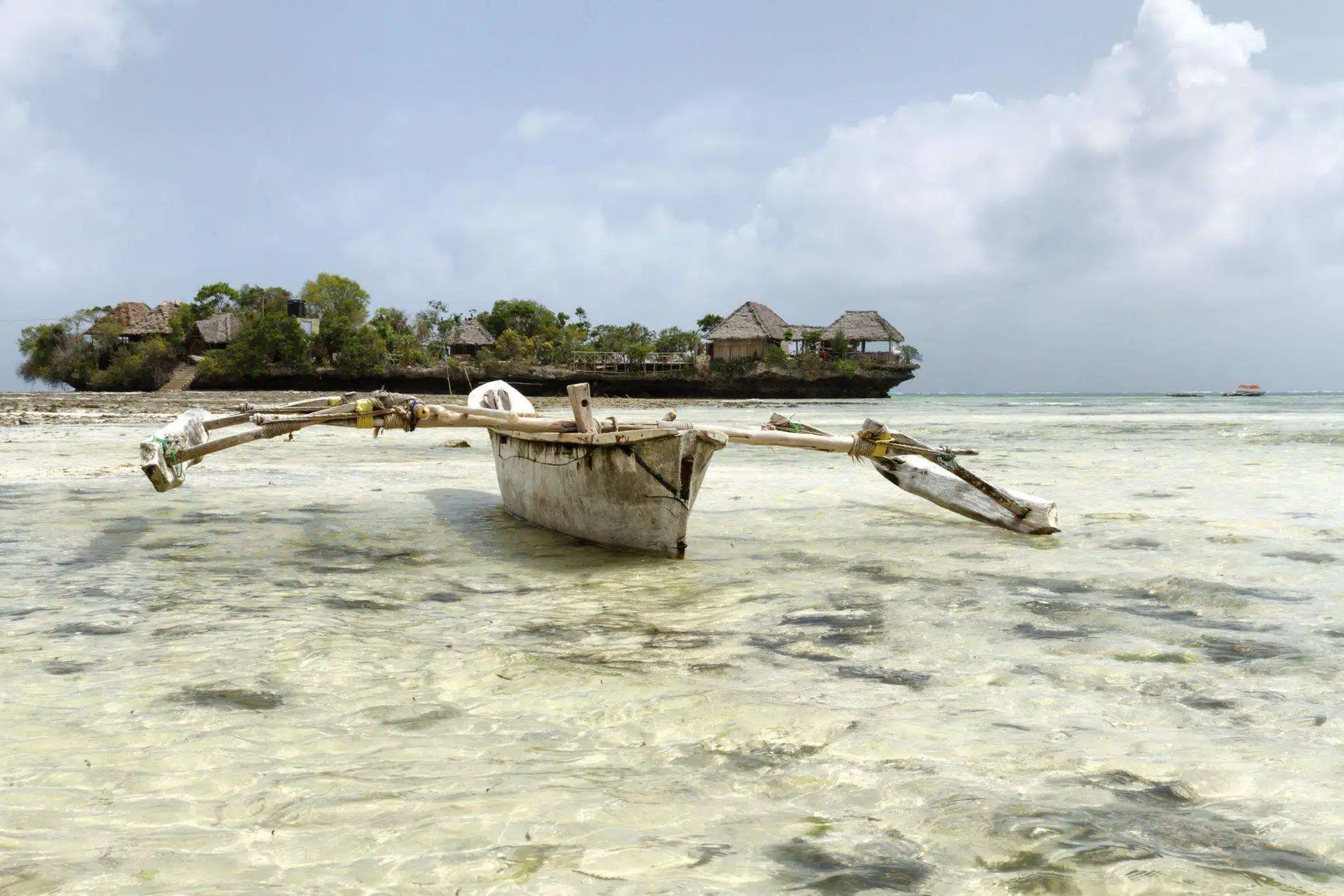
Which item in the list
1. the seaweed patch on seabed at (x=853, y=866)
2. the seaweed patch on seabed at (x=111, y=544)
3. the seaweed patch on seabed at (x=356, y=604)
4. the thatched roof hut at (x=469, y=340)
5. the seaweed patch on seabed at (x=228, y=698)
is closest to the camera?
the seaweed patch on seabed at (x=853, y=866)

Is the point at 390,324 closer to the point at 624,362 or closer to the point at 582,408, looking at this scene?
the point at 624,362

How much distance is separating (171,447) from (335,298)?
5560cm

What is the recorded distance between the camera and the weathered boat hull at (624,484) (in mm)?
5305

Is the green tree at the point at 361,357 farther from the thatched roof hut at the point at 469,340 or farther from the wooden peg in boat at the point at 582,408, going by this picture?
the wooden peg in boat at the point at 582,408

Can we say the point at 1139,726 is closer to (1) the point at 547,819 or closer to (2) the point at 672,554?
(1) the point at 547,819

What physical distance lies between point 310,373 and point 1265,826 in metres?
53.9

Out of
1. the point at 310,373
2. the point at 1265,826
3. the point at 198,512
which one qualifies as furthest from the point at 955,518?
the point at 310,373

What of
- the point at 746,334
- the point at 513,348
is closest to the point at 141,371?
the point at 513,348

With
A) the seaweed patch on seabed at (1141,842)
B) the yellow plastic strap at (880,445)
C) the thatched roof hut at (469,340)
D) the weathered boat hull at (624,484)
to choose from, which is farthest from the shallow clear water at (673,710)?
the thatched roof hut at (469,340)

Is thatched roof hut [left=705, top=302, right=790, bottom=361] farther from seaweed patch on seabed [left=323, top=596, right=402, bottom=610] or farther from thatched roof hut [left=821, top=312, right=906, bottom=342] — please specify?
seaweed patch on seabed [left=323, top=596, right=402, bottom=610]

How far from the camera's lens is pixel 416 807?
2.22 m

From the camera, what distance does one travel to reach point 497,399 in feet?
27.3

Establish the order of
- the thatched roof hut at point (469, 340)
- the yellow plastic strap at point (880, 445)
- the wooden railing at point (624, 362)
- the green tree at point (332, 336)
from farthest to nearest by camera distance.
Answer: the thatched roof hut at point (469, 340)
the wooden railing at point (624, 362)
the green tree at point (332, 336)
the yellow plastic strap at point (880, 445)

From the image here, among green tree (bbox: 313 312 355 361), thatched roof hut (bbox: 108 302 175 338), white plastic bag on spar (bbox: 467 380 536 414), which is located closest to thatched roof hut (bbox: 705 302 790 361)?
green tree (bbox: 313 312 355 361)
